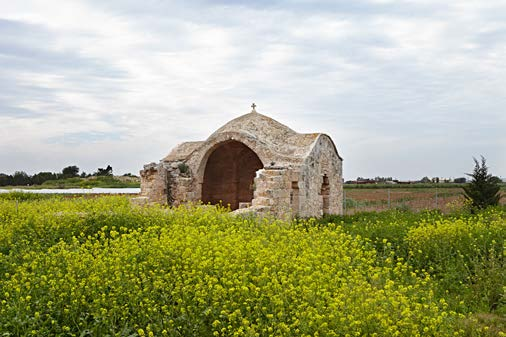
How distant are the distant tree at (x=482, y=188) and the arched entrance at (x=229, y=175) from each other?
8038 mm

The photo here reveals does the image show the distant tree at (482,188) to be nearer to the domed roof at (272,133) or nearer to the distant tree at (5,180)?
the domed roof at (272,133)

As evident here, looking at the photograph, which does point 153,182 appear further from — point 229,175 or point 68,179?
point 68,179

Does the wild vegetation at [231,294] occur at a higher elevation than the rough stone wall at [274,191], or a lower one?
lower

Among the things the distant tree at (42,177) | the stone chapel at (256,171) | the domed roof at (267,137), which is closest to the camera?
the stone chapel at (256,171)

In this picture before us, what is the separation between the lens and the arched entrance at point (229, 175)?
21.2m

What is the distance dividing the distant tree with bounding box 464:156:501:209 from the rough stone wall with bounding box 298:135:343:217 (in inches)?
189

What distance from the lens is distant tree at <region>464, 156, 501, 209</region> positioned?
62.8 feet

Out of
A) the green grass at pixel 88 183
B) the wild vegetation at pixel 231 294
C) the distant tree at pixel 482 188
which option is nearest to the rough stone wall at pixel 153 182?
the wild vegetation at pixel 231 294

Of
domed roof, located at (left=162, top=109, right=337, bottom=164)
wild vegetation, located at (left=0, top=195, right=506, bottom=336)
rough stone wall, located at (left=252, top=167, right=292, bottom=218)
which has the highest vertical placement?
domed roof, located at (left=162, top=109, right=337, bottom=164)

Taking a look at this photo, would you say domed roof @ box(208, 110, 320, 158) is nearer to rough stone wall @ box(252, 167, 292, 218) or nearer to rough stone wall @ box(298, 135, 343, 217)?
rough stone wall @ box(298, 135, 343, 217)

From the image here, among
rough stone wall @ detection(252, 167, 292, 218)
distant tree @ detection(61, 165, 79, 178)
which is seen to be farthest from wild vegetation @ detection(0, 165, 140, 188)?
rough stone wall @ detection(252, 167, 292, 218)

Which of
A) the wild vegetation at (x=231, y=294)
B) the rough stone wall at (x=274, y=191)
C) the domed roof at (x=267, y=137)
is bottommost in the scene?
the wild vegetation at (x=231, y=294)

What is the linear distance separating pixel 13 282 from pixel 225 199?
14646 millimetres

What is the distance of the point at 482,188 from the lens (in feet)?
63.2
